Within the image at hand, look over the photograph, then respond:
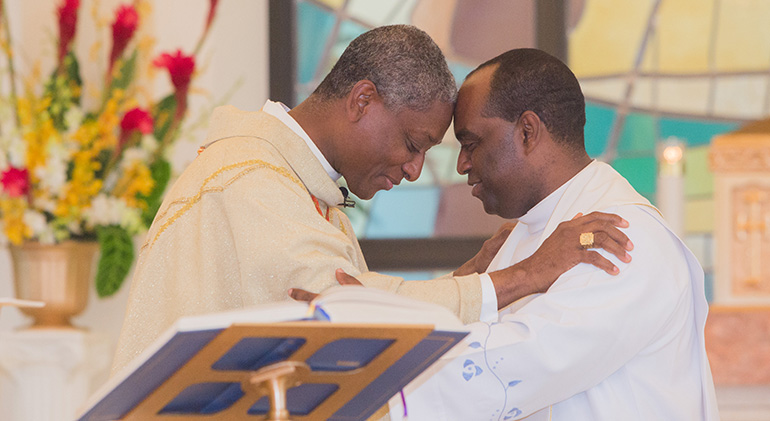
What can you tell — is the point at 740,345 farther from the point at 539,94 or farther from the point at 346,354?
the point at 346,354

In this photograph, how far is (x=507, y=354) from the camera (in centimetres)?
247

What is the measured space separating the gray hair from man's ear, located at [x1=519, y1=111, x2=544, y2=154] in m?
0.30

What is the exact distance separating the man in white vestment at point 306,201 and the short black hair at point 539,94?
0.14 meters

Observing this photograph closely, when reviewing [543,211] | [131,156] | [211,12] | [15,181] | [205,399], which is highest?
[211,12]

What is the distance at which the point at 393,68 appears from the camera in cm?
265

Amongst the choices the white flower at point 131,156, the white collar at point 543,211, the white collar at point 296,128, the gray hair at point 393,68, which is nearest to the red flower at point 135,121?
the white flower at point 131,156

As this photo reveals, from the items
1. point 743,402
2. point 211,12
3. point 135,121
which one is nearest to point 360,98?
point 135,121

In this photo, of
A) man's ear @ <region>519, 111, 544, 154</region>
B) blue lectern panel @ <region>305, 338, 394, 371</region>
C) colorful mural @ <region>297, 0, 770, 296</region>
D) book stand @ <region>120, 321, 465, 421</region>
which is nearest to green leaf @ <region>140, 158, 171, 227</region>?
colorful mural @ <region>297, 0, 770, 296</region>

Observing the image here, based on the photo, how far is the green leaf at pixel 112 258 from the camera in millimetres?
4594

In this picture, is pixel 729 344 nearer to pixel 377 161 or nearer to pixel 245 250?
pixel 377 161

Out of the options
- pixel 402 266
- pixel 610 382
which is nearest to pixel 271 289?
pixel 610 382

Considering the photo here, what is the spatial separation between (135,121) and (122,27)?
49 cm

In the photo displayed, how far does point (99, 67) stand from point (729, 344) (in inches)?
137

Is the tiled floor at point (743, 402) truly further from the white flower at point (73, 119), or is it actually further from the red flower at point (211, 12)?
the white flower at point (73, 119)
